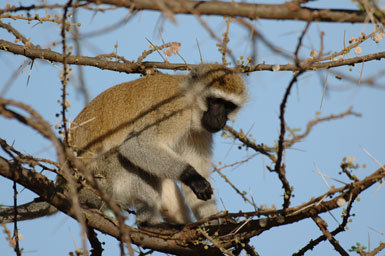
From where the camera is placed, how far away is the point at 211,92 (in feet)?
20.4

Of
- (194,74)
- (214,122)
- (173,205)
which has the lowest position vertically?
(173,205)

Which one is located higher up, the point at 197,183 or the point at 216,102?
the point at 216,102

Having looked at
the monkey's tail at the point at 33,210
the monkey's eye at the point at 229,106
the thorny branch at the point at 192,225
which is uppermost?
the monkey's eye at the point at 229,106

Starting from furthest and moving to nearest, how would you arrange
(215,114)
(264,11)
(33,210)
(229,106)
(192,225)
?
(229,106)
(215,114)
(33,210)
(192,225)
(264,11)

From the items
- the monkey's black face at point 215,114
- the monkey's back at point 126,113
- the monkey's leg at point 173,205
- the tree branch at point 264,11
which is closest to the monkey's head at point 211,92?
the monkey's black face at point 215,114

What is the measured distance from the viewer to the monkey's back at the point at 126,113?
621 cm

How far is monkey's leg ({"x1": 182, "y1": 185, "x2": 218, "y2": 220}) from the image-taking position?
256 inches

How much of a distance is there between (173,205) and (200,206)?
14.7 inches

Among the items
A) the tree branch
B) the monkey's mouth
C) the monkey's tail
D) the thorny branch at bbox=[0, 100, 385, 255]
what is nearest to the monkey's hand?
the monkey's mouth

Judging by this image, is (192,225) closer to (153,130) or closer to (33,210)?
(153,130)

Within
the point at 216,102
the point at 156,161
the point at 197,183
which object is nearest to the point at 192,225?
the point at 197,183

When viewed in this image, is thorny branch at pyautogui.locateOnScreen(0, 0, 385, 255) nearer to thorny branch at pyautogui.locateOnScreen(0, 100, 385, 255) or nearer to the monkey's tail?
thorny branch at pyautogui.locateOnScreen(0, 100, 385, 255)

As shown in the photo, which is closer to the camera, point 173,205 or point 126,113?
point 126,113

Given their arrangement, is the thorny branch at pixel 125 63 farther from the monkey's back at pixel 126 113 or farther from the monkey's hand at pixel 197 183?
the monkey's hand at pixel 197 183
